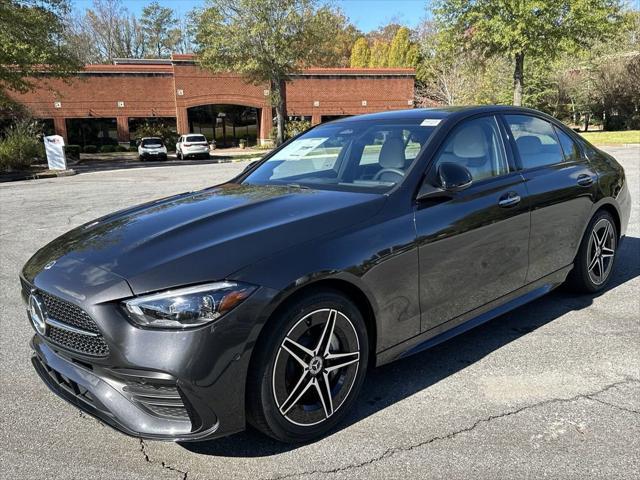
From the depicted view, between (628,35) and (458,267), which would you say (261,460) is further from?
(628,35)

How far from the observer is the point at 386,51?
6141 centimetres

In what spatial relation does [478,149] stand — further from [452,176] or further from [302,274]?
[302,274]

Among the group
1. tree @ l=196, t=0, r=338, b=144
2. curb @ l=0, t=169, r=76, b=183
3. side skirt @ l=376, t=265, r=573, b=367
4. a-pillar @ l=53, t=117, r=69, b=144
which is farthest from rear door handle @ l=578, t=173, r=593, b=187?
a-pillar @ l=53, t=117, r=69, b=144

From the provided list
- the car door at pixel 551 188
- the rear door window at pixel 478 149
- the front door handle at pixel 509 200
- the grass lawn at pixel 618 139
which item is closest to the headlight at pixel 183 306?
the rear door window at pixel 478 149

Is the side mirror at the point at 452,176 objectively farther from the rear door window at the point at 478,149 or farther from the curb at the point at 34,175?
the curb at the point at 34,175

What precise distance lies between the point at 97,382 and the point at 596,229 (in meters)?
Result: 4.15

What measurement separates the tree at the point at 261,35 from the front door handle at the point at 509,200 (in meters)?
29.7

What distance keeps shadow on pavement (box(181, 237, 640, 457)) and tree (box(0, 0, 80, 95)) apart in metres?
25.6

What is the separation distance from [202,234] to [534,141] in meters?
2.86

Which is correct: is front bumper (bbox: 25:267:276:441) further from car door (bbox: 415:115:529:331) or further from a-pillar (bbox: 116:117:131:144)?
a-pillar (bbox: 116:117:131:144)

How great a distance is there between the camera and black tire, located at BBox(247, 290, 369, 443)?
2.50 metres

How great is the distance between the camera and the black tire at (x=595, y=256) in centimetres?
459

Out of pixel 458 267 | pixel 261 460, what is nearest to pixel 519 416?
pixel 458 267

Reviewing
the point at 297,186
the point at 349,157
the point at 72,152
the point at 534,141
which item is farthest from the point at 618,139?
the point at 72,152
